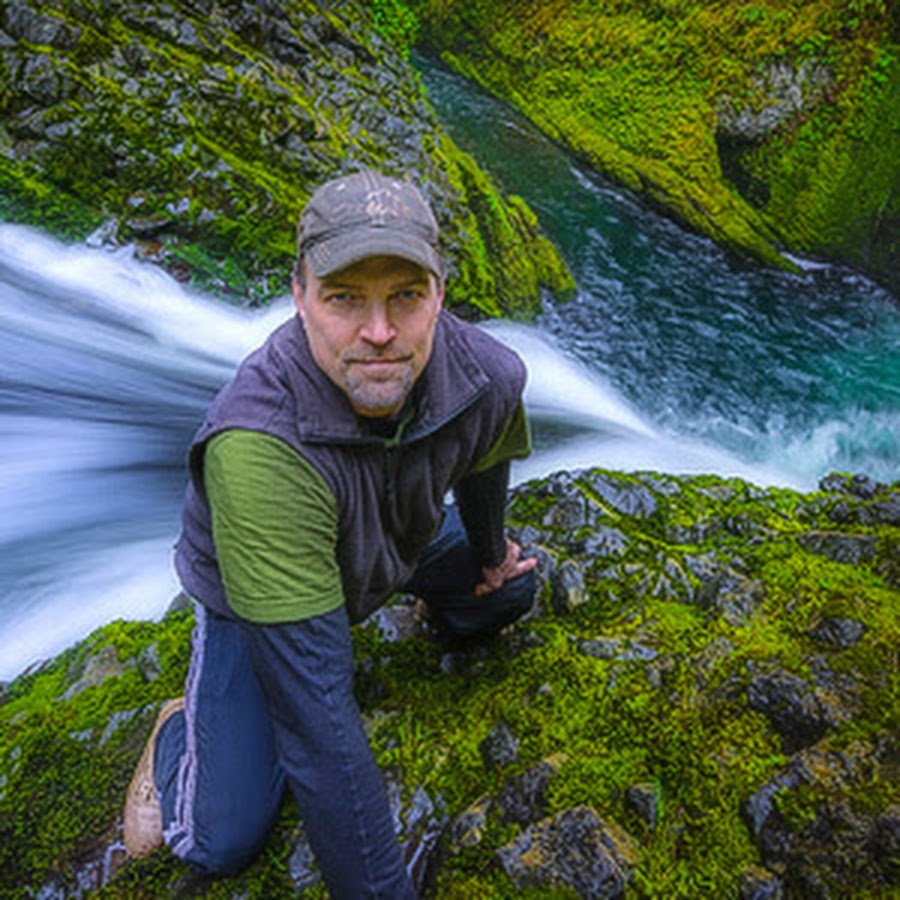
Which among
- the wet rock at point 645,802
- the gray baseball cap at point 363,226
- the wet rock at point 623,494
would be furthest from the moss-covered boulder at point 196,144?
the wet rock at point 645,802

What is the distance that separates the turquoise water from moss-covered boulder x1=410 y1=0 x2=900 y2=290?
19.1 inches

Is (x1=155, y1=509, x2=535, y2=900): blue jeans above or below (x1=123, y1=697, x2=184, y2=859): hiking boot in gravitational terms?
above

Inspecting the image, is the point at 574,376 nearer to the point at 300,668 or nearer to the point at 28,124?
the point at 28,124

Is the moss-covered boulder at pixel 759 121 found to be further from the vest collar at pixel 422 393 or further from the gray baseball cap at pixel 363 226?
the gray baseball cap at pixel 363 226

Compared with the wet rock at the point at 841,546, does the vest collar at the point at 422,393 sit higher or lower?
higher

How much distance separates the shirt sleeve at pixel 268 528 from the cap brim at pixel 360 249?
0.45 metres

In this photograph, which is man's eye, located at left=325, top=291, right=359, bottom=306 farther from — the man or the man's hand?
the man's hand

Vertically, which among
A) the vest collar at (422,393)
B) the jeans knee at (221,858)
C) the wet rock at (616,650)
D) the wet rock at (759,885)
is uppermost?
the vest collar at (422,393)

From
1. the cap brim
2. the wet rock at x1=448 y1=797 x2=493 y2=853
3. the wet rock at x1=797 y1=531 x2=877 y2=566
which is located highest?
the cap brim

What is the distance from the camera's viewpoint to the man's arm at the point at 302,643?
1.70m

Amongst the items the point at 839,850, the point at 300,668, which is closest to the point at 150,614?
the point at 300,668

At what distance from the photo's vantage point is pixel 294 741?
1.76 m

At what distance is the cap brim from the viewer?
1.73m

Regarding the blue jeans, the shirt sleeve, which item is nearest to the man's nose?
the shirt sleeve
